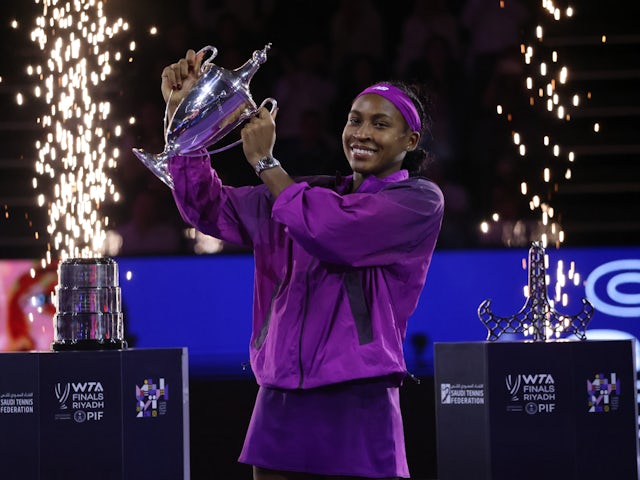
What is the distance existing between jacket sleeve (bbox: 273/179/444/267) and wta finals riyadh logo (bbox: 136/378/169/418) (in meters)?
0.57

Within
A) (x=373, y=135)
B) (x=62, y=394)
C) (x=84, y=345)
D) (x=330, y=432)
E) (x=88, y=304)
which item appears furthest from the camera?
(x=88, y=304)

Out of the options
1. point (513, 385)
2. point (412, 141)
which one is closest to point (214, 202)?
point (412, 141)

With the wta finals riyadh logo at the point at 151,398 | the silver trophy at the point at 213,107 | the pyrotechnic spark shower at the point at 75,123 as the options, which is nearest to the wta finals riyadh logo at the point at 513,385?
the wta finals riyadh logo at the point at 151,398

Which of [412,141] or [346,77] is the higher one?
[346,77]

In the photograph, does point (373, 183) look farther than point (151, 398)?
No

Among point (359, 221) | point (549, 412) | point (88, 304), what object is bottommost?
point (549, 412)

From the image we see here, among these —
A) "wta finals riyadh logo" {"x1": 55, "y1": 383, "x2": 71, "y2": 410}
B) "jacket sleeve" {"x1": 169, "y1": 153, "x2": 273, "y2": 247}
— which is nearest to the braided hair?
"jacket sleeve" {"x1": 169, "y1": 153, "x2": 273, "y2": 247}

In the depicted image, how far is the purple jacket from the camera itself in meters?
2.23

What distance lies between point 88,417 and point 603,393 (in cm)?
132

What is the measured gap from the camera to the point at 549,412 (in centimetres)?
282

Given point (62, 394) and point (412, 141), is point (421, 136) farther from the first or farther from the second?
point (62, 394)

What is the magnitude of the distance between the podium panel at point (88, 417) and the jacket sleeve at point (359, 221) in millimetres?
564

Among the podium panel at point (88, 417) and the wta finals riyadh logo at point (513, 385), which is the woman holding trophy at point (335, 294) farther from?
the wta finals riyadh logo at point (513, 385)

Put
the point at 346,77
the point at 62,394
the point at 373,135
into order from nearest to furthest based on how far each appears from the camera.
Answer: the point at 373,135, the point at 62,394, the point at 346,77
